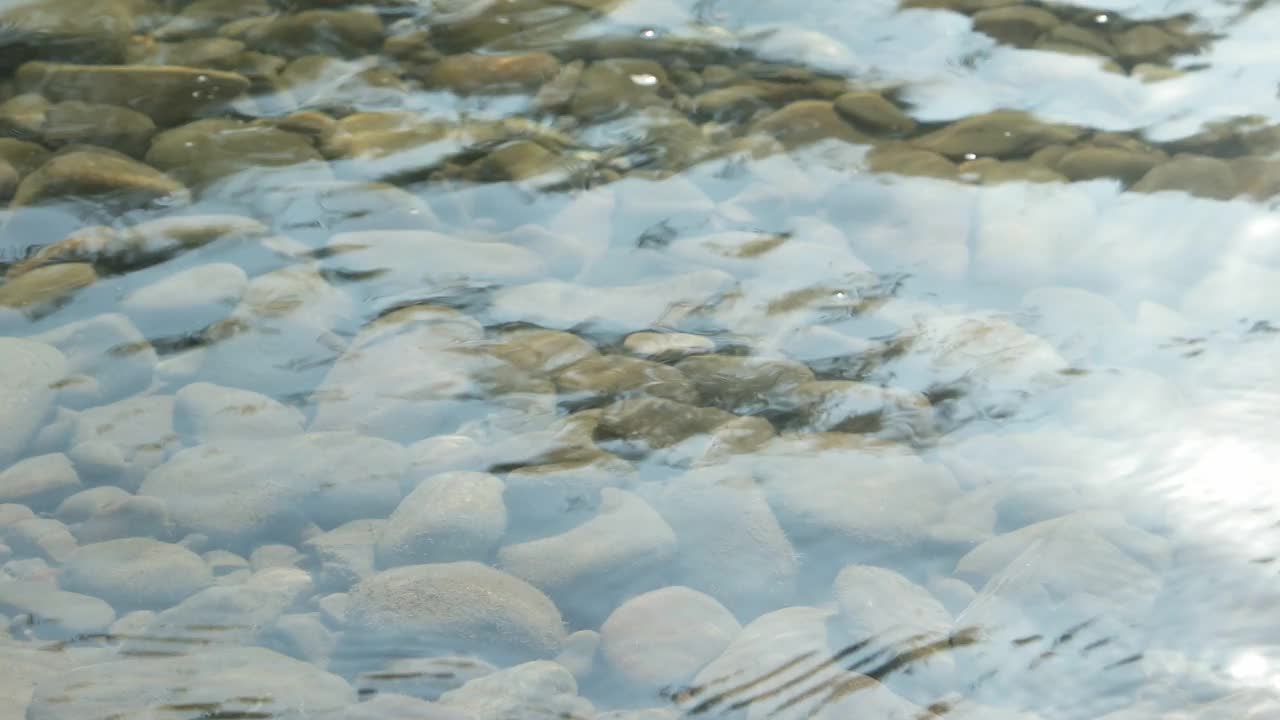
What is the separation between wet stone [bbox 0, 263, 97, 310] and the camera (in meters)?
2.20

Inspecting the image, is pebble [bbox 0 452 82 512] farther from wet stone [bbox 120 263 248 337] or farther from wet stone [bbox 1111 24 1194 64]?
wet stone [bbox 1111 24 1194 64]

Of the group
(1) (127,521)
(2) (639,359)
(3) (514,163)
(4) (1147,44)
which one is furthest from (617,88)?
(1) (127,521)

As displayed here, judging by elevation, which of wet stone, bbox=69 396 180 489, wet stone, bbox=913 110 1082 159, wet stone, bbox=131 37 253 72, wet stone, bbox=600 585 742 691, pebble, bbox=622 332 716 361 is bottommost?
wet stone, bbox=600 585 742 691

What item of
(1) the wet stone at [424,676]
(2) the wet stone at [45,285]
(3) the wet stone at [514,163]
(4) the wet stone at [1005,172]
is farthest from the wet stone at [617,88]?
(1) the wet stone at [424,676]

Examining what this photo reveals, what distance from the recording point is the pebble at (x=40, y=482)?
184cm

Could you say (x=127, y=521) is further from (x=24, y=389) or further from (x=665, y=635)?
(x=665, y=635)

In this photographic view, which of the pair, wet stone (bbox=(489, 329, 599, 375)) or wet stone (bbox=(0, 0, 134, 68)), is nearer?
wet stone (bbox=(489, 329, 599, 375))

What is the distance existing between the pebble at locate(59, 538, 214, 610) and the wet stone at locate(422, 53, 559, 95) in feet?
4.28

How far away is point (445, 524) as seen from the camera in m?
1.78

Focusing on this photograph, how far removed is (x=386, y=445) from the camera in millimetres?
1930

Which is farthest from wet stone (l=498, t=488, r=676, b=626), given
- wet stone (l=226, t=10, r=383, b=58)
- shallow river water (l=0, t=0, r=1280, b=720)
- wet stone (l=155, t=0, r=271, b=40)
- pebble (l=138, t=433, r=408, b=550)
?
wet stone (l=155, t=0, r=271, b=40)

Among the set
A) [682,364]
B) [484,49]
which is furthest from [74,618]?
[484,49]

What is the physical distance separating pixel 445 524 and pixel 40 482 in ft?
1.92

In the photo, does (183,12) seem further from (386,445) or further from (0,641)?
(0,641)
